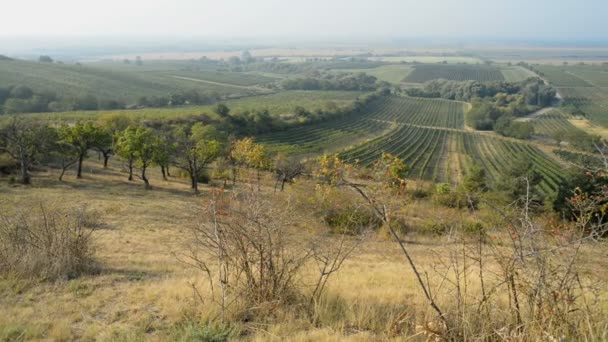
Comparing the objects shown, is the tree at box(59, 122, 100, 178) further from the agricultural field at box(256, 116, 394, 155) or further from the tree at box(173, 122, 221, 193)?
the agricultural field at box(256, 116, 394, 155)

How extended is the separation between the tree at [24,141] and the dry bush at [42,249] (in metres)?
19.7

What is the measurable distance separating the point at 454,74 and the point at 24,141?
171 metres

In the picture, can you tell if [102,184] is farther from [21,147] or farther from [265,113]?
[265,113]

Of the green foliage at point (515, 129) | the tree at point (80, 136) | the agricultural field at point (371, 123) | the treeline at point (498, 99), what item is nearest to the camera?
the tree at point (80, 136)

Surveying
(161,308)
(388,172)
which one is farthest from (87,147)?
(388,172)

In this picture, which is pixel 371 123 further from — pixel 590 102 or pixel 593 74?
pixel 593 74

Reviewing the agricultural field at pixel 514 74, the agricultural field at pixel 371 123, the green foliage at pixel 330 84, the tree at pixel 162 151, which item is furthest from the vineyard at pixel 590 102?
the tree at pixel 162 151

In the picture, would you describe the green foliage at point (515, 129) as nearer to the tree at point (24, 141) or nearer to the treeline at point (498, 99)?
the treeline at point (498, 99)

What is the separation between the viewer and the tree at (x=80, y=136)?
26172 millimetres

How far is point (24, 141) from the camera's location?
2448 cm

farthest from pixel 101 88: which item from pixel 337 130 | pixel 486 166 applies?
pixel 486 166

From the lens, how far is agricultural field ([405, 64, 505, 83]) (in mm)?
156375

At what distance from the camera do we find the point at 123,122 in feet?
130

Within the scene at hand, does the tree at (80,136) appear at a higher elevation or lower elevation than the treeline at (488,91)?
lower
